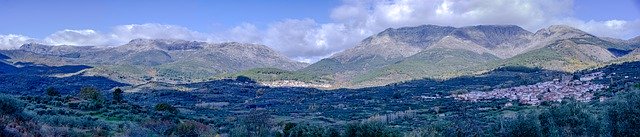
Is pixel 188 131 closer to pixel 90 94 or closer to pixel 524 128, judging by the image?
pixel 524 128

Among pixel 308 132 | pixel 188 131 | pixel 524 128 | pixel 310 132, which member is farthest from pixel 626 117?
pixel 188 131

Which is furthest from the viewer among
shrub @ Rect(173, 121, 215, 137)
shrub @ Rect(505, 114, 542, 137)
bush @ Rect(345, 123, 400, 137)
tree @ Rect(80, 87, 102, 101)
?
tree @ Rect(80, 87, 102, 101)

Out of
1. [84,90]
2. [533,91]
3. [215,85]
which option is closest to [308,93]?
[215,85]

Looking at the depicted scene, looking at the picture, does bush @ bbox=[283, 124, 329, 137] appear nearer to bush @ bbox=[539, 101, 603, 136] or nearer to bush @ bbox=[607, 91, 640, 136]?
bush @ bbox=[539, 101, 603, 136]

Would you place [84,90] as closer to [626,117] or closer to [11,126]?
[11,126]

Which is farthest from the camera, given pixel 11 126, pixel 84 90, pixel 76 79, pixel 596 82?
pixel 76 79

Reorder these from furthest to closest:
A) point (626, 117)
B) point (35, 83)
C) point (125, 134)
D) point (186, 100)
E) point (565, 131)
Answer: point (35, 83) → point (186, 100) → point (565, 131) → point (125, 134) → point (626, 117)

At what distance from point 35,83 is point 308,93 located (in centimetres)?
8946

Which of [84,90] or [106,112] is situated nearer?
[106,112]

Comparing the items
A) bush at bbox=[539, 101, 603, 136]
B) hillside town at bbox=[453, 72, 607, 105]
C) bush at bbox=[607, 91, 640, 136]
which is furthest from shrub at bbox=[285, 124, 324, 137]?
hillside town at bbox=[453, 72, 607, 105]

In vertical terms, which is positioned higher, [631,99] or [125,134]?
[631,99]

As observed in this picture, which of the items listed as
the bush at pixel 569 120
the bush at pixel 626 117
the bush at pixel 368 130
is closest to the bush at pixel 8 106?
the bush at pixel 368 130

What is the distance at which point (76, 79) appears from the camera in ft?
626

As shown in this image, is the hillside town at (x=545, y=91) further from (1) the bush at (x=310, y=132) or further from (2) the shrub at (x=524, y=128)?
(2) the shrub at (x=524, y=128)
